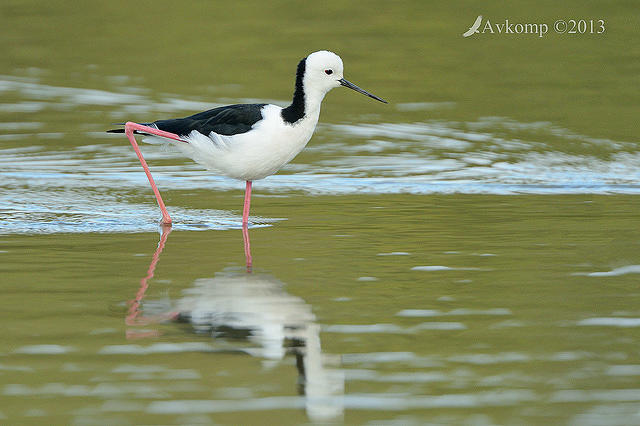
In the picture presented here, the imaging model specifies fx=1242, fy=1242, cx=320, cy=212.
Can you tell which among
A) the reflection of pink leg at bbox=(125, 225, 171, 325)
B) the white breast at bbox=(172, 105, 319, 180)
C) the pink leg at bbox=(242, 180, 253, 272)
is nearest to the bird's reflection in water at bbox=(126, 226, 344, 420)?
the reflection of pink leg at bbox=(125, 225, 171, 325)

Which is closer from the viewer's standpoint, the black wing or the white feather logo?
the black wing

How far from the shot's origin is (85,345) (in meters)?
5.99

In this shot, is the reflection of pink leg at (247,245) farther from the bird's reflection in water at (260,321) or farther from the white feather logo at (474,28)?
the white feather logo at (474,28)

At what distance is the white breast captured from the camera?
30.9 feet

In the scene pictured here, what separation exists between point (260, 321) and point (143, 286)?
1159mm

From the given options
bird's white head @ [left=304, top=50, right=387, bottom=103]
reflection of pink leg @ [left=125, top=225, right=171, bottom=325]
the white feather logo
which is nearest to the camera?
reflection of pink leg @ [left=125, top=225, right=171, bottom=325]

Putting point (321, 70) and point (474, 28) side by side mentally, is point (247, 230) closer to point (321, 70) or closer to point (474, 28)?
point (321, 70)

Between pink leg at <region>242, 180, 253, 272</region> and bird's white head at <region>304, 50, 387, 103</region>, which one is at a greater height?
bird's white head at <region>304, 50, 387, 103</region>

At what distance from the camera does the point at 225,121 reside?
9.60 m

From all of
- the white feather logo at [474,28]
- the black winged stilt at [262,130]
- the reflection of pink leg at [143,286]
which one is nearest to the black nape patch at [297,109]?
the black winged stilt at [262,130]

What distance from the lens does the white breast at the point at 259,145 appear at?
9422mm

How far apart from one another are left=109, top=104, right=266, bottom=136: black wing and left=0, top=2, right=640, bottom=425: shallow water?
73 centimetres

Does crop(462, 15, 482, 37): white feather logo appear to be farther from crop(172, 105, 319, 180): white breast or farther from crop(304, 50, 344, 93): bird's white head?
crop(172, 105, 319, 180): white breast

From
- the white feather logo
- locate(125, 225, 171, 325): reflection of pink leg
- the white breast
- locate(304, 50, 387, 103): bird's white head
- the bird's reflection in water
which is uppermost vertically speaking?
the white feather logo
